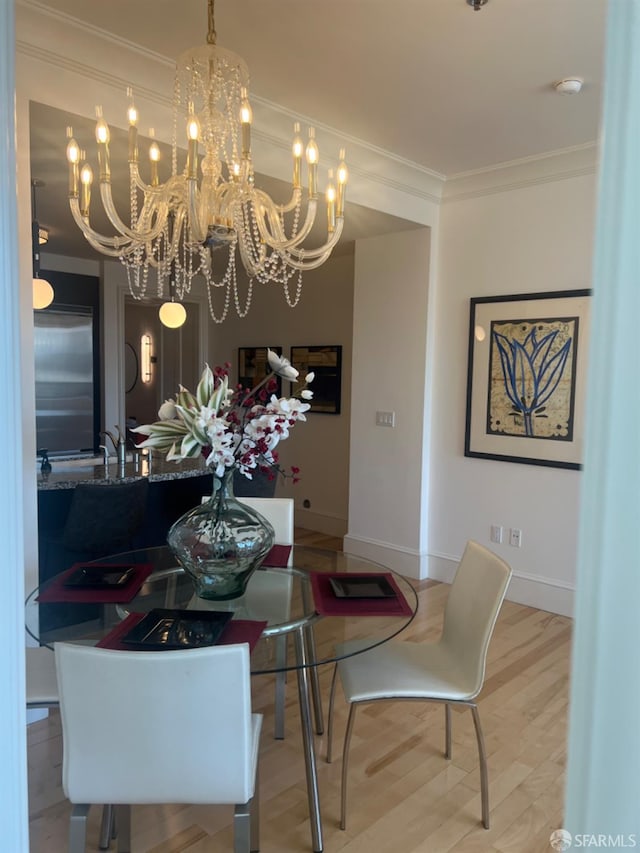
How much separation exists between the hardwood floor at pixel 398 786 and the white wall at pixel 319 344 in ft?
9.10

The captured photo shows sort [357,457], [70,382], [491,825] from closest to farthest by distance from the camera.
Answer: [491,825], [357,457], [70,382]

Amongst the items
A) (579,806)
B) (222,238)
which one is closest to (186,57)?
(222,238)

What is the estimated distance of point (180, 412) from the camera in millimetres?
1781

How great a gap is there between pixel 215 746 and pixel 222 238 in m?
1.84

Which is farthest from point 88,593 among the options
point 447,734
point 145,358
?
point 145,358

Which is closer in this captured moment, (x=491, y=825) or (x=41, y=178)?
(x=491, y=825)

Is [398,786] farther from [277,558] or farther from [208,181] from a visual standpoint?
[208,181]

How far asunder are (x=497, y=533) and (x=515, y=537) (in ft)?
0.44

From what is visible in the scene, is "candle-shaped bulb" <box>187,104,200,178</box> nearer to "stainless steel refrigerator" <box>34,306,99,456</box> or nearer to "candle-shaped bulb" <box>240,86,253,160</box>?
"candle-shaped bulb" <box>240,86,253,160</box>

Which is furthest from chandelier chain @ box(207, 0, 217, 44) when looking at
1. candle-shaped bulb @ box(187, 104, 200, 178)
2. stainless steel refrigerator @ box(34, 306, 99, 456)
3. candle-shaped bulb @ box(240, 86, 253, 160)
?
stainless steel refrigerator @ box(34, 306, 99, 456)

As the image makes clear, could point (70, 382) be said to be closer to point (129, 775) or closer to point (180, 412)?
point (180, 412)

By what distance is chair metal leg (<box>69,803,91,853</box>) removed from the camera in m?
1.43

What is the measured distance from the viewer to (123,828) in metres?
1.77

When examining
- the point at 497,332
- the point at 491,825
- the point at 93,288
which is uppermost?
the point at 93,288
